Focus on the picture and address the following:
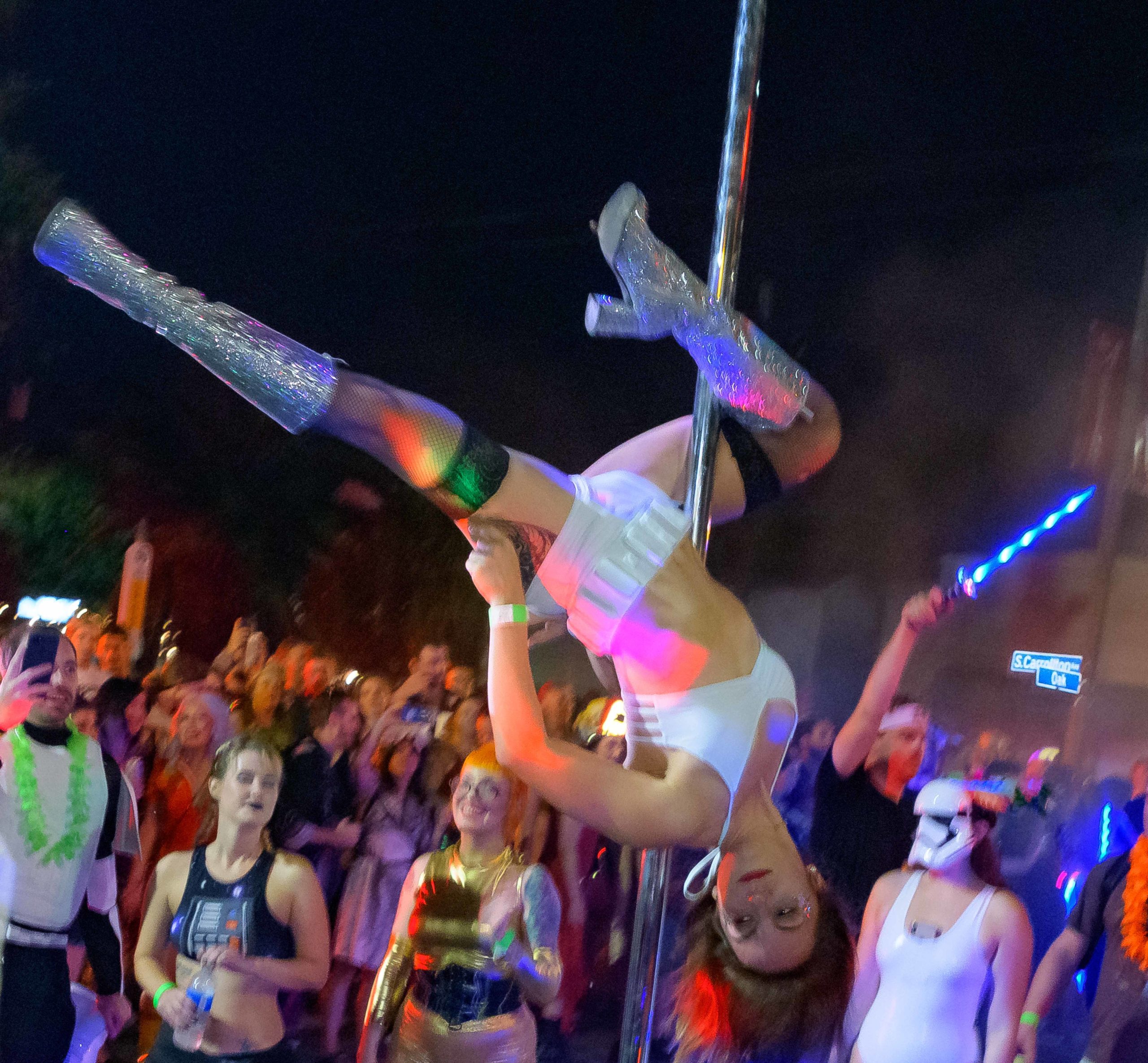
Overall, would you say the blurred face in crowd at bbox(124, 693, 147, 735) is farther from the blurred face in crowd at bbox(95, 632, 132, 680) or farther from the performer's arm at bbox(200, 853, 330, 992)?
the performer's arm at bbox(200, 853, 330, 992)

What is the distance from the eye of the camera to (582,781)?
53.1 inches

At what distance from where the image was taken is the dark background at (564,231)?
3.55 metres

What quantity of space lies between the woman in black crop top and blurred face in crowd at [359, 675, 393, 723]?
915mm

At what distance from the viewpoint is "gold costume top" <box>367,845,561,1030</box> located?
187 cm

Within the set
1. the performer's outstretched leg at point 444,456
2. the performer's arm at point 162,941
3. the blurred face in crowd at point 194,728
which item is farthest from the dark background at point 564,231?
the performer's outstretched leg at point 444,456

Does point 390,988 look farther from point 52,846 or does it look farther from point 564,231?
point 564,231

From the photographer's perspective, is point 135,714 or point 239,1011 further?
point 135,714

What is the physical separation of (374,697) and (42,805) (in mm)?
1150

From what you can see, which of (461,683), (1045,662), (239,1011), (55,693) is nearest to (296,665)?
(461,683)

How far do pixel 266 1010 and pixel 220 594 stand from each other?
3.84 meters

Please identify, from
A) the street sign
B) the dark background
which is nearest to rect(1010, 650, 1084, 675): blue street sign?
the street sign

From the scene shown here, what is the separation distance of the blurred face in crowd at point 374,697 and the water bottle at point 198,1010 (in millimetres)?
1079

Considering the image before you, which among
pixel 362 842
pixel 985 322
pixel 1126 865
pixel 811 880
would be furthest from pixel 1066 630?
pixel 811 880

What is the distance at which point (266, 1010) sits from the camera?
1.98 meters
